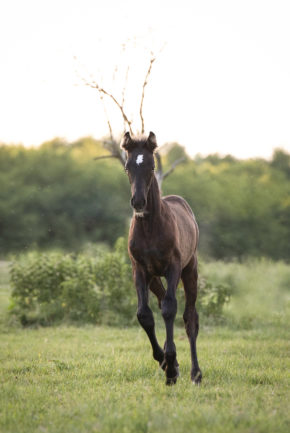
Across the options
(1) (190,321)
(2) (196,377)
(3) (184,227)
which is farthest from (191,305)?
(2) (196,377)

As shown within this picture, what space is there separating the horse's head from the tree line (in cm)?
1176

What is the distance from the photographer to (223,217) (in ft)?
70.7

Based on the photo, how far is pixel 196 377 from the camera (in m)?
5.81

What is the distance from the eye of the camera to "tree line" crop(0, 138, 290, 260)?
1834 cm

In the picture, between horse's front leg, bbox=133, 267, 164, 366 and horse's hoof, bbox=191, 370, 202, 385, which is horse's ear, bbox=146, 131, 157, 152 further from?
horse's hoof, bbox=191, 370, 202, 385

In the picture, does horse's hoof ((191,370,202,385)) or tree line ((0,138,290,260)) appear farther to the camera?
tree line ((0,138,290,260))

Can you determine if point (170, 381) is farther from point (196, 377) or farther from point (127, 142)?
point (127, 142)

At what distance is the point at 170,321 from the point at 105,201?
48.0 feet

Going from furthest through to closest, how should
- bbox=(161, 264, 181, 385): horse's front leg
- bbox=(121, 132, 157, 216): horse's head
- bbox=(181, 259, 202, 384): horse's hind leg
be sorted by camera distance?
bbox=(181, 259, 202, 384): horse's hind leg < bbox=(161, 264, 181, 385): horse's front leg < bbox=(121, 132, 157, 216): horse's head

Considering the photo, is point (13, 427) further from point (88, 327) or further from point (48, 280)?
point (48, 280)

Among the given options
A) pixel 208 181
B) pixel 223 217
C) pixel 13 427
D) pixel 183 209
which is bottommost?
pixel 13 427

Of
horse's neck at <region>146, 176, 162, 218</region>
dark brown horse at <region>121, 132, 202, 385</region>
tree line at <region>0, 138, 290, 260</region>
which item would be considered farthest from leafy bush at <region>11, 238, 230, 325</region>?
horse's neck at <region>146, 176, 162, 218</region>

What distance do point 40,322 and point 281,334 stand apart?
5264 millimetres

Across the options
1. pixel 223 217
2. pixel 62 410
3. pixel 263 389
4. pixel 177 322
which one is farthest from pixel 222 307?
pixel 223 217
